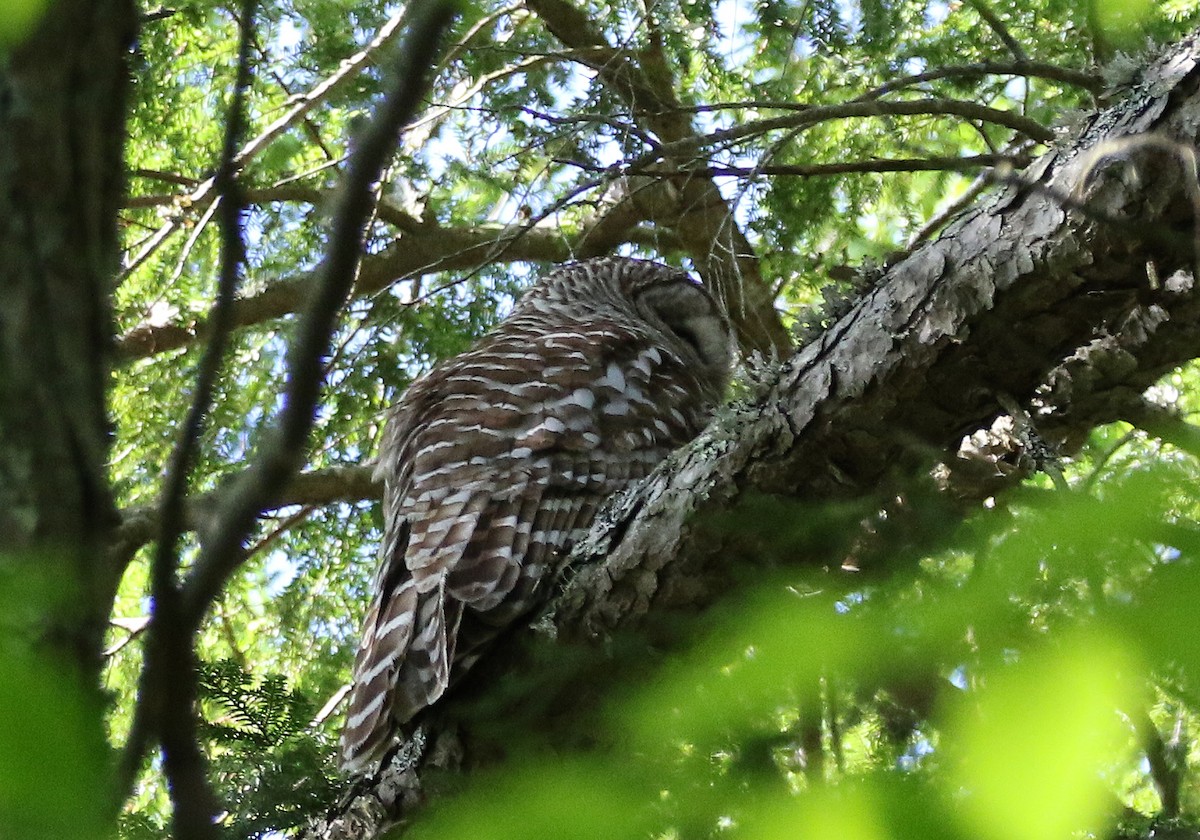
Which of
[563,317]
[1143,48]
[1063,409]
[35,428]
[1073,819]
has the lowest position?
[1073,819]

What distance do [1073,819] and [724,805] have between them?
0.30 metres

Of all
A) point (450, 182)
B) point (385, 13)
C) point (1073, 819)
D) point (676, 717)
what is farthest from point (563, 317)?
point (1073, 819)

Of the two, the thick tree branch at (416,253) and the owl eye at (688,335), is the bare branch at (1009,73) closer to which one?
the thick tree branch at (416,253)

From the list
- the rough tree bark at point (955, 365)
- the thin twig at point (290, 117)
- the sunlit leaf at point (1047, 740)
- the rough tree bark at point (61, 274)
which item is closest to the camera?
the sunlit leaf at point (1047, 740)

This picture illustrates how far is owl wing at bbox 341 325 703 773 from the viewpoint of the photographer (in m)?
2.74

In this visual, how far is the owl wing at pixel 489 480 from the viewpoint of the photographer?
2740 mm

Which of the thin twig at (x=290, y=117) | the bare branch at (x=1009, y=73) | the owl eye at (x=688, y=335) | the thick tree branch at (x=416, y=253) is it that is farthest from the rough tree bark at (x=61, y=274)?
the owl eye at (x=688, y=335)

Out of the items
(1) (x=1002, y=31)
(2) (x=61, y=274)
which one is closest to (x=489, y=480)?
(1) (x=1002, y=31)

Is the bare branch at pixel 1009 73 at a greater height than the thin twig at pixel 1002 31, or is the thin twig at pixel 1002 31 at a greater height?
the thin twig at pixel 1002 31

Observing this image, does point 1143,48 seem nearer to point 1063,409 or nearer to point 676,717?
point 1063,409

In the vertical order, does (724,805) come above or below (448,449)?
below

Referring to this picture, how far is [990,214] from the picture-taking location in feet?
7.06

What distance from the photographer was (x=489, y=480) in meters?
3.19

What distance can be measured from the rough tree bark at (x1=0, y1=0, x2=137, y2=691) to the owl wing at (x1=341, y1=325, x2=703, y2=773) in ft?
5.11
